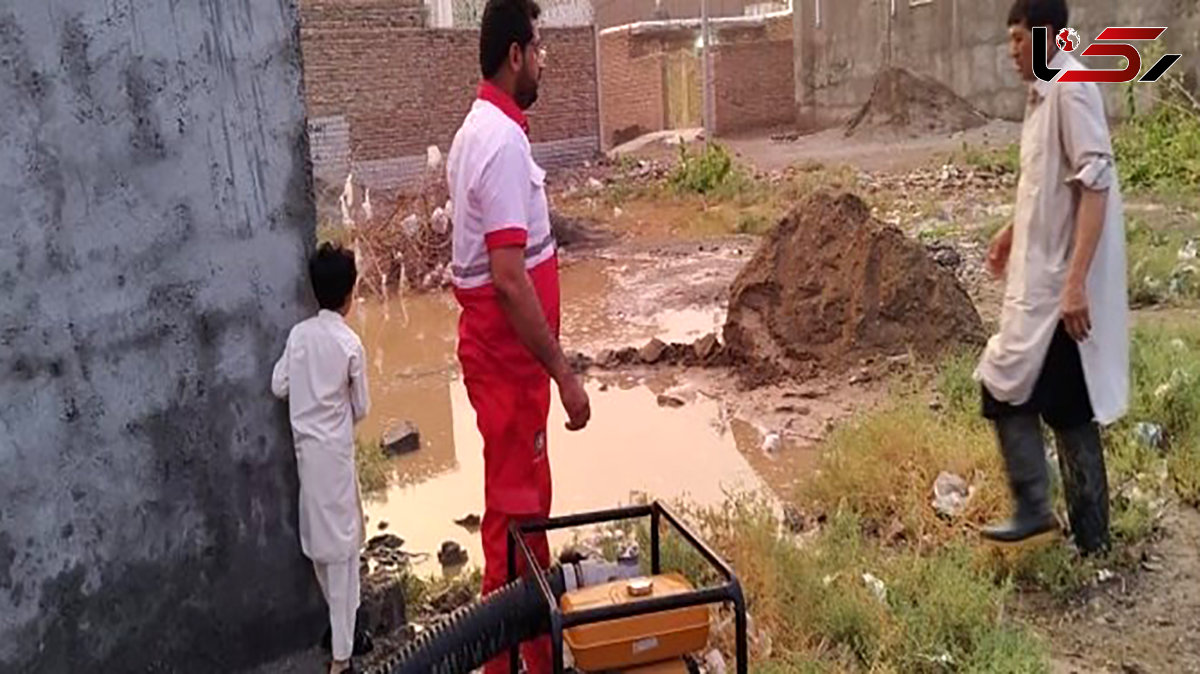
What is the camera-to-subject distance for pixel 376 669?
8.33 ft

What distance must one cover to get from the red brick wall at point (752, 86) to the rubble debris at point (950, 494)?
2322 cm

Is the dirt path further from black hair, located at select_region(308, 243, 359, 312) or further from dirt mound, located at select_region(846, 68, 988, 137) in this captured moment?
dirt mound, located at select_region(846, 68, 988, 137)

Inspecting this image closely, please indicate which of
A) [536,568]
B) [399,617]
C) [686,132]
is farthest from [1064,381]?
[686,132]

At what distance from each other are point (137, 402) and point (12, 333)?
33 cm

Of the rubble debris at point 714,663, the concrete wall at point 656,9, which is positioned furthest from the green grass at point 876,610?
the concrete wall at point 656,9

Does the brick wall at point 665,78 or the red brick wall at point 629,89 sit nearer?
the brick wall at point 665,78

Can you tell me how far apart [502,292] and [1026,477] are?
73.5 inches

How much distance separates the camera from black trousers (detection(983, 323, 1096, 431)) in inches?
136

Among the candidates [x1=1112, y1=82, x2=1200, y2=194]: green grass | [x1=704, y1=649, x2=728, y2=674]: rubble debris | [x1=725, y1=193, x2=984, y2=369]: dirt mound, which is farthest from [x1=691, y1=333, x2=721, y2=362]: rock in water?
[x1=1112, y1=82, x2=1200, y2=194]: green grass

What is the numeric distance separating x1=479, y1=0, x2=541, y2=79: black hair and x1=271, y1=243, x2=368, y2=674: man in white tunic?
0.64 m

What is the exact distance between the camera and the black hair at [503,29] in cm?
291

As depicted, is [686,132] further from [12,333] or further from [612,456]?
[12,333]

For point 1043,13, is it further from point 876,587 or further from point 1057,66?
point 876,587

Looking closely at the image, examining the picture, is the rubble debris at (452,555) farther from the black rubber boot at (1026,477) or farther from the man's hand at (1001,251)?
the man's hand at (1001,251)
